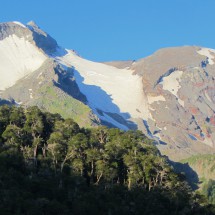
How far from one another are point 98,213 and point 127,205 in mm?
8325

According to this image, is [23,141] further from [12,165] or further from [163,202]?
[163,202]

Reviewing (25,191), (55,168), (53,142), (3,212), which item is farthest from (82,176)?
(3,212)

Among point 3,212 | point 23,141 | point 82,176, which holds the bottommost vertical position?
point 3,212

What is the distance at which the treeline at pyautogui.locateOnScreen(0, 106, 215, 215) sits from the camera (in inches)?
3907

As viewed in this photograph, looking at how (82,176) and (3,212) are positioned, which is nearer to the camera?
(3,212)

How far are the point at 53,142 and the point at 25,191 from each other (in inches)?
1229

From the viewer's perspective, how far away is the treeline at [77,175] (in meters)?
99.2

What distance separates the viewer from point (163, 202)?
116m

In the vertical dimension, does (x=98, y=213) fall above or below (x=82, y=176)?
below

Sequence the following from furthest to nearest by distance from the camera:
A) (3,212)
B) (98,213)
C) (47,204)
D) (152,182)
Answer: (152,182) → (98,213) → (47,204) → (3,212)

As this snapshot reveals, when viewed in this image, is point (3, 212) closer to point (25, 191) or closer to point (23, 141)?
point (25, 191)

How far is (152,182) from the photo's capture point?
12650cm

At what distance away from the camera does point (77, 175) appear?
385 ft

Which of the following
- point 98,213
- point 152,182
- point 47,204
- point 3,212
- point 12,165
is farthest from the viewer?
point 152,182
